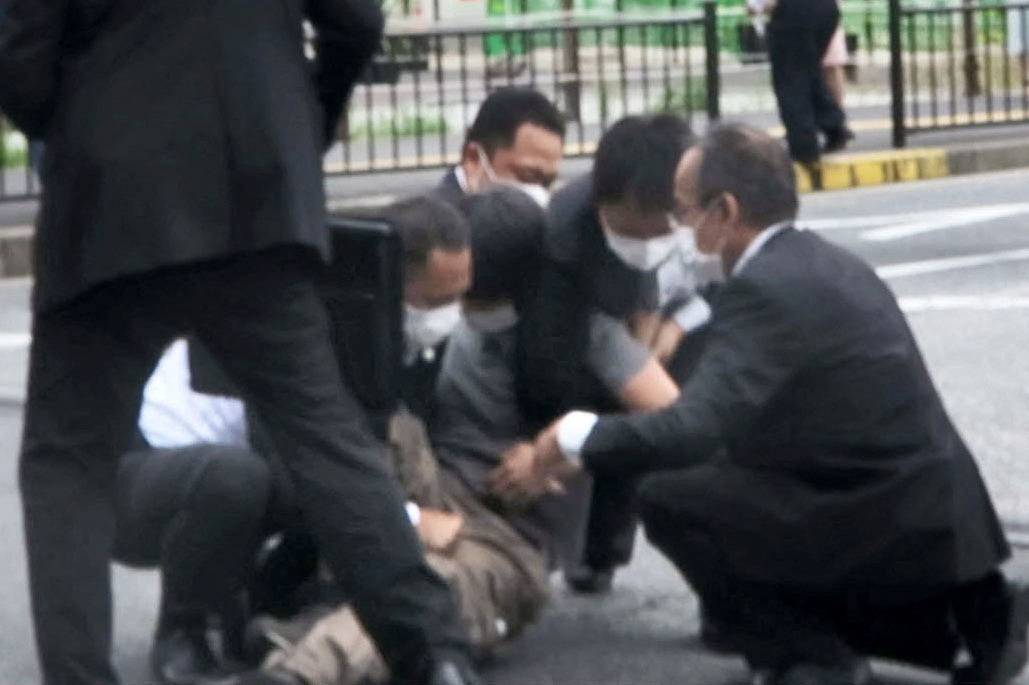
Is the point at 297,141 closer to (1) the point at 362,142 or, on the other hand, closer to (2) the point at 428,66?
(2) the point at 428,66

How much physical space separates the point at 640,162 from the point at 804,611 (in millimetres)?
882

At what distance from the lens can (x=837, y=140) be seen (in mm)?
16297

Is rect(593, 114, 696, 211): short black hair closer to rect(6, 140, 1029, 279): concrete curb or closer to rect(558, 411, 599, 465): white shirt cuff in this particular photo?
rect(558, 411, 599, 465): white shirt cuff

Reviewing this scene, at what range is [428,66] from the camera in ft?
52.8

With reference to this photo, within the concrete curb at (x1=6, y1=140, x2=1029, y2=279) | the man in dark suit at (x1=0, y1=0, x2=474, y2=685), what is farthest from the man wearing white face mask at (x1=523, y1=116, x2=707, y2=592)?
the concrete curb at (x1=6, y1=140, x2=1029, y2=279)

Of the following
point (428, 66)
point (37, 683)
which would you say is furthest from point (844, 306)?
point (428, 66)

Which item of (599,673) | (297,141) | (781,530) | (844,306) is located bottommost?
(599,673)

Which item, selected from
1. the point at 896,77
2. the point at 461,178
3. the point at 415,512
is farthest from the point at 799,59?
the point at 415,512

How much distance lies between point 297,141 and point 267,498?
0.76 metres

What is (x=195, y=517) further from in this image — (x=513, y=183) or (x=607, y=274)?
(x=513, y=183)

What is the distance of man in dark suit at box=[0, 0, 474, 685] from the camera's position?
14.5ft

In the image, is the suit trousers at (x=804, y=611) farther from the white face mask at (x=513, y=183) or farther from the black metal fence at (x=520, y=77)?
the black metal fence at (x=520, y=77)

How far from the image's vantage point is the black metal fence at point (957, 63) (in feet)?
55.1

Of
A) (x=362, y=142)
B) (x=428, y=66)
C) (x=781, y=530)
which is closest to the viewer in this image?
(x=781, y=530)
